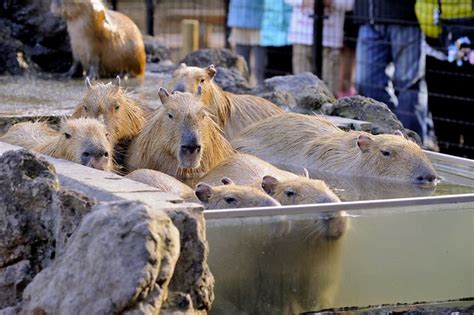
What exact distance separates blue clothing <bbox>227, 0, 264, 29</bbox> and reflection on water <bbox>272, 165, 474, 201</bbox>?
185 inches

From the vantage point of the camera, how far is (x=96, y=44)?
925 centimetres

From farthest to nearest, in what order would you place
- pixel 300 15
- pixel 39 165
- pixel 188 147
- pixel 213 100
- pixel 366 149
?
pixel 300 15 < pixel 213 100 < pixel 366 149 < pixel 188 147 < pixel 39 165

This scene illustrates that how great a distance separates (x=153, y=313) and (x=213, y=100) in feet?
10.6

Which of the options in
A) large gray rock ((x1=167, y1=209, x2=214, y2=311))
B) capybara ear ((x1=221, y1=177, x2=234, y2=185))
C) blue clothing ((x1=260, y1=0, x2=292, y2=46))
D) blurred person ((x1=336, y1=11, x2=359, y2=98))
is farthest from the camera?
blue clothing ((x1=260, y1=0, x2=292, y2=46))

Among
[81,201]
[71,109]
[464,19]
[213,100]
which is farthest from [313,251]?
[464,19]

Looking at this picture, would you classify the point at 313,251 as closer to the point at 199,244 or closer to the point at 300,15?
the point at 199,244

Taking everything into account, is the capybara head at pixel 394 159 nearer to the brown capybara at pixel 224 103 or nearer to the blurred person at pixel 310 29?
the brown capybara at pixel 224 103

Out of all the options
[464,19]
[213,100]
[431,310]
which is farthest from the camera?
[464,19]

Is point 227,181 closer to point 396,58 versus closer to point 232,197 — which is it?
point 232,197

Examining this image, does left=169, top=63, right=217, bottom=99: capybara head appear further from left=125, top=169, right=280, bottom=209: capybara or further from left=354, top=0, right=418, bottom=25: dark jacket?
left=354, top=0, right=418, bottom=25: dark jacket

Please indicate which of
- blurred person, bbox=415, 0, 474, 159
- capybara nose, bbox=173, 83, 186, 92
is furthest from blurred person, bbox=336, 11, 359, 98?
capybara nose, bbox=173, 83, 186, 92

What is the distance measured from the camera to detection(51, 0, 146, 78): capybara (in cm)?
918

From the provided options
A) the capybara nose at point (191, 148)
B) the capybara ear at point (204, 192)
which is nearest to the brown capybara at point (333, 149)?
the capybara nose at point (191, 148)

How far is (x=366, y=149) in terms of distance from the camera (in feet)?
19.1
